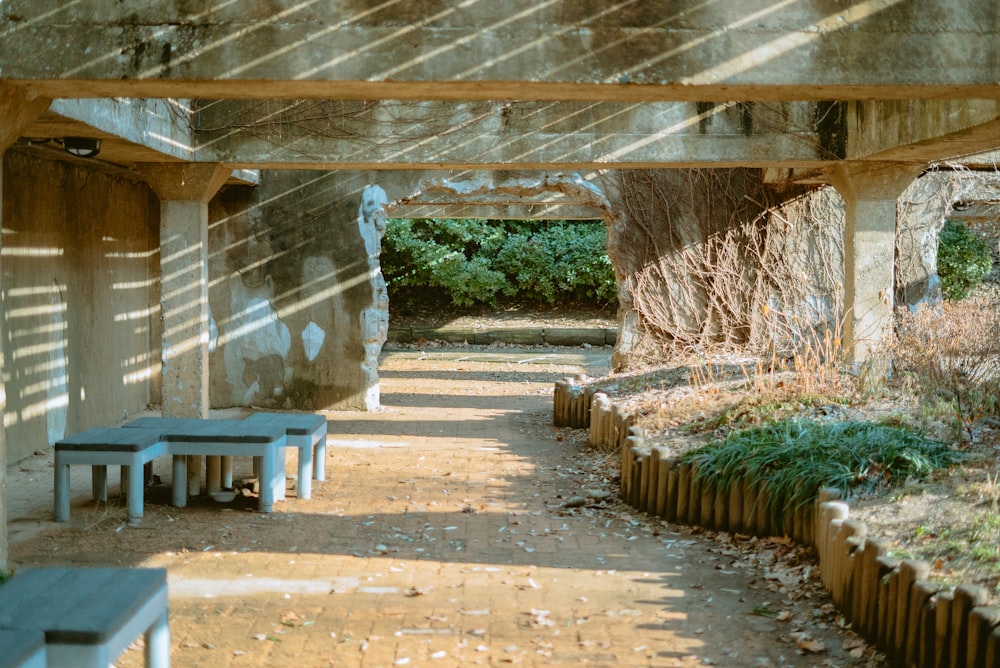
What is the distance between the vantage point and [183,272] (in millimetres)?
10203

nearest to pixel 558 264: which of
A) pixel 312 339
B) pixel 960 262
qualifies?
pixel 960 262

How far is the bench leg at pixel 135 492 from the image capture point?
23.6 feet

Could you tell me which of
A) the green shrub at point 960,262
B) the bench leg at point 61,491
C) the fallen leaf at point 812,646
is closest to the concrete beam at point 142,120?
→ the bench leg at point 61,491

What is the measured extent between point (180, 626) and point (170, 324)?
5.63m

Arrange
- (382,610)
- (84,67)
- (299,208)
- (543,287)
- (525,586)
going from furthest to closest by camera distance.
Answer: (543,287), (299,208), (525,586), (382,610), (84,67)

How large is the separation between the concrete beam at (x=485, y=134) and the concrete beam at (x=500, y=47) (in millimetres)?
4733

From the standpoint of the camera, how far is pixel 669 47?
5.18 meters

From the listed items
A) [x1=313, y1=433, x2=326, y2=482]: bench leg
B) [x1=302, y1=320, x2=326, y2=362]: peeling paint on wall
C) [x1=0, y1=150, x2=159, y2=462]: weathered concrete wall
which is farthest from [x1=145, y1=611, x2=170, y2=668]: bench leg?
[x1=302, y1=320, x2=326, y2=362]: peeling paint on wall

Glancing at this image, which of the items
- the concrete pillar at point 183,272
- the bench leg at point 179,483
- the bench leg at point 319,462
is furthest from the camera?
the concrete pillar at point 183,272

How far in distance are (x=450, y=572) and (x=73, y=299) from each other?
657 cm

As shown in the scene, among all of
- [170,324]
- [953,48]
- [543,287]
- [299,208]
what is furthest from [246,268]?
[543,287]

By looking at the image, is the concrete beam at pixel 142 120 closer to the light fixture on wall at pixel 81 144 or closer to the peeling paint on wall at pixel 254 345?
the light fixture on wall at pixel 81 144

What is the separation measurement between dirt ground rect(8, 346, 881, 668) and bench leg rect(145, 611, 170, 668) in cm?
65

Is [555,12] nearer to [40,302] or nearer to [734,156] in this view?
[734,156]
